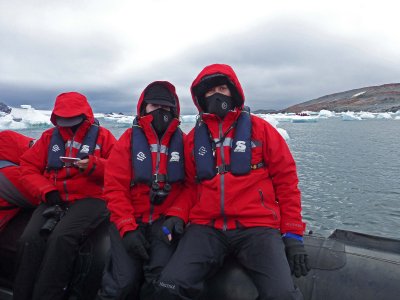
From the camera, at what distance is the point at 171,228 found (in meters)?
1.88

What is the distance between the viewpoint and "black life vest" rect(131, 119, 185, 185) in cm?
205

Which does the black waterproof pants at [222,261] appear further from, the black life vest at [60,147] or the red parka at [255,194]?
the black life vest at [60,147]

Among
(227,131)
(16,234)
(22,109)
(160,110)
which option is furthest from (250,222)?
(22,109)

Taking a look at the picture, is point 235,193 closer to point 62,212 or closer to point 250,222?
point 250,222

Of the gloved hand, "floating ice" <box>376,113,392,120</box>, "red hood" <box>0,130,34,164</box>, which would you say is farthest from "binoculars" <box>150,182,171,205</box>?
"floating ice" <box>376,113,392,120</box>

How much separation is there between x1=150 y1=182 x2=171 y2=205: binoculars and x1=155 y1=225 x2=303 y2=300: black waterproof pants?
10.2 inches

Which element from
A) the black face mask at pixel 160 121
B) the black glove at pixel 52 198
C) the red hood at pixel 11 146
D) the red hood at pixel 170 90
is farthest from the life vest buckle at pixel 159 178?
the red hood at pixel 11 146

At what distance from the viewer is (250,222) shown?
183cm

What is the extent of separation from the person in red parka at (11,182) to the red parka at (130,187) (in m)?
0.87

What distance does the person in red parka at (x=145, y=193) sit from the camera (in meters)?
1.77

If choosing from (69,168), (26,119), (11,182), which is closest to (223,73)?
(69,168)

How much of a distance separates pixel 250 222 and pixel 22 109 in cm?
2666

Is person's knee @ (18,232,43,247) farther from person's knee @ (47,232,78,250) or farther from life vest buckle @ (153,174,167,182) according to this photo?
life vest buckle @ (153,174,167,182)

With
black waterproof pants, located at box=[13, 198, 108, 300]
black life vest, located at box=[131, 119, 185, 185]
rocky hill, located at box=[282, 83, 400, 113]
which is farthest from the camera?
rocky hill, located at box=[282, 83, 400, 113]
